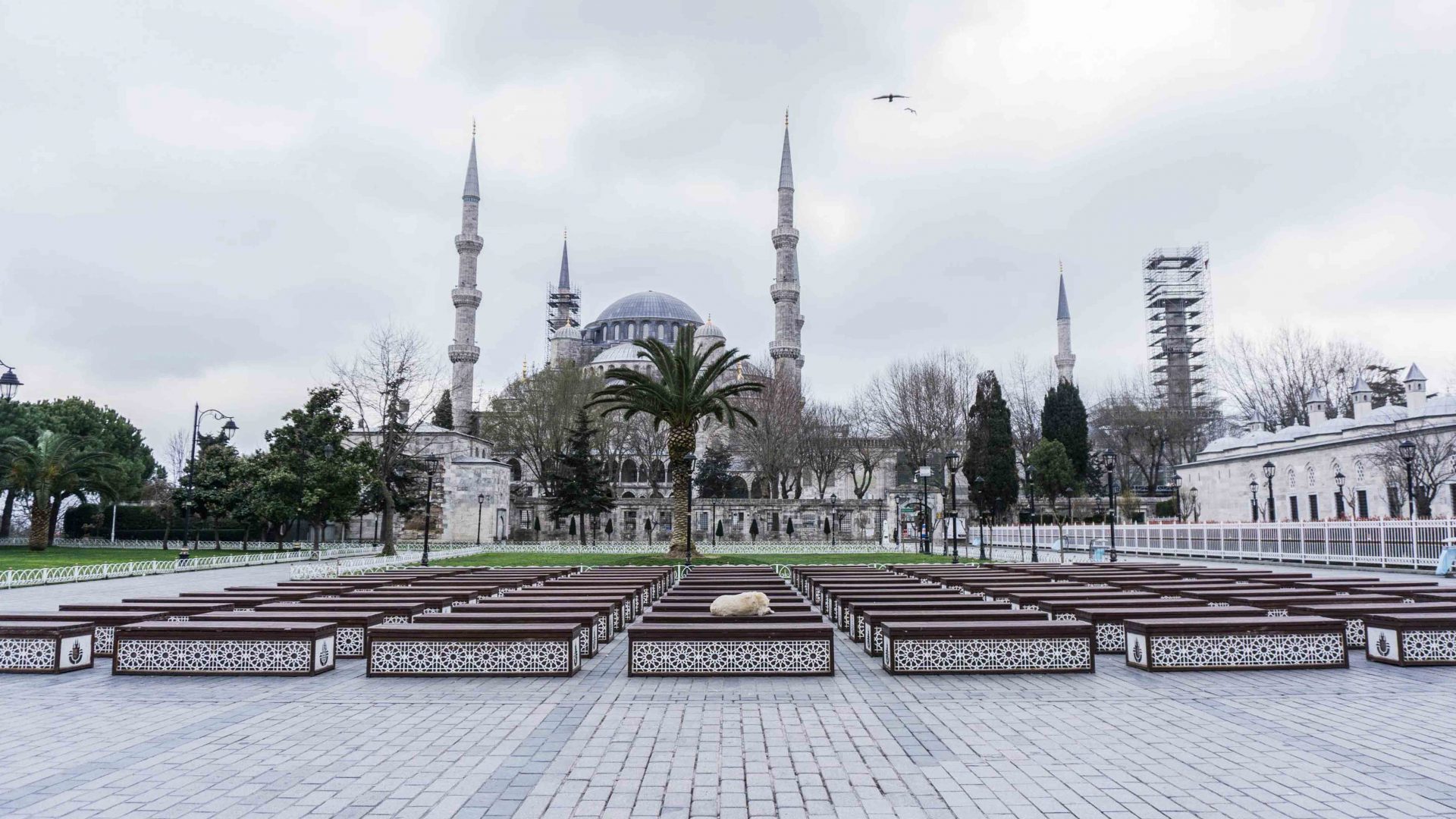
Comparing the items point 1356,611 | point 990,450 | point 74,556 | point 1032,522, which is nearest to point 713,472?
point 990,450

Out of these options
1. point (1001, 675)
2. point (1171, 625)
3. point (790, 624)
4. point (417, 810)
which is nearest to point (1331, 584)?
point (1171, 625)

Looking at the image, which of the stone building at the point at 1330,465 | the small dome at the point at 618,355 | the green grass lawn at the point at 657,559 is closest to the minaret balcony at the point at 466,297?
the small dome at the point at 618,355

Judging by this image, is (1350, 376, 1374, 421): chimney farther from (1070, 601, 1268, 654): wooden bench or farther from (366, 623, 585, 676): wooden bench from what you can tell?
(366, 623, 585, 676): wooden bench

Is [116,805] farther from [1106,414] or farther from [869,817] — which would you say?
[1106,414]

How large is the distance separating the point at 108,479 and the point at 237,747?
132 ft

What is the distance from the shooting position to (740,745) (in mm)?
5523

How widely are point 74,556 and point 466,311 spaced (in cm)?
2960

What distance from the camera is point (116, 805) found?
172 inches

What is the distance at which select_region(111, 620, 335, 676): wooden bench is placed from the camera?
325 inches

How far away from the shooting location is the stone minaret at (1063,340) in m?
62.3

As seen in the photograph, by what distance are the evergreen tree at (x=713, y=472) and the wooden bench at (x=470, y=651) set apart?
42539 mm

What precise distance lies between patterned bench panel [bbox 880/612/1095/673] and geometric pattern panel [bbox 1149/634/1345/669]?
814 millimetres

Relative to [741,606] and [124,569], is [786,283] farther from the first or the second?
[741,606]

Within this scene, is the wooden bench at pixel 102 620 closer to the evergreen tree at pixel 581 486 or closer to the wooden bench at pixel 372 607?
the wooden bench at pixel 372 607
